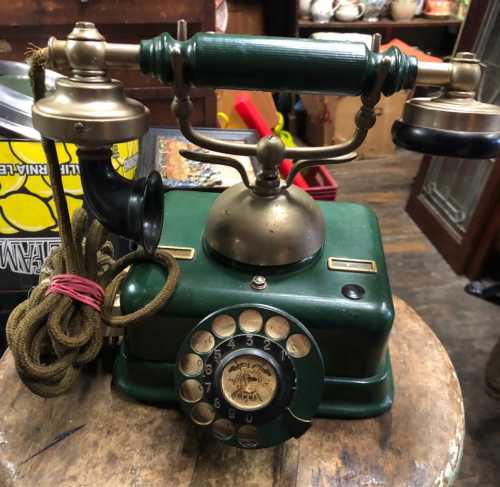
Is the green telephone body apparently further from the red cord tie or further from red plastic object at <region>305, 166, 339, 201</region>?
red plastic object at <region>305, 166, 339, 201</region>

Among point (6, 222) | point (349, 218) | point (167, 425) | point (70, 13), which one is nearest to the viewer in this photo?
point (167, 425)

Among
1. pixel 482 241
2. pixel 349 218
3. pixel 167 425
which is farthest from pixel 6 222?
pixel 482 241

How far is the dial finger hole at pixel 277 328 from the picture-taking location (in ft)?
2.09

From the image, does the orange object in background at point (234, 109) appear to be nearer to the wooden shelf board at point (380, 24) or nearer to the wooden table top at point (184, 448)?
the wooden shelf board at point (380, 24)

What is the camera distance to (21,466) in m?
0.66

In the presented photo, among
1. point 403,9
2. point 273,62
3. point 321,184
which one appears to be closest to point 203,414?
point 273,62

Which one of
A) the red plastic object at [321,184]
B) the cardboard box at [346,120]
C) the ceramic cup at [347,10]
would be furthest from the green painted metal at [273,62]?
the ceramic cup at [347,10]

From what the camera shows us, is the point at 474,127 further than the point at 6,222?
No

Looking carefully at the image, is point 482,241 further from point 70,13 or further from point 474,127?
point 70,13

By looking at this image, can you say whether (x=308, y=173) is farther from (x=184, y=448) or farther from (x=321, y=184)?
(x=184, y=448)

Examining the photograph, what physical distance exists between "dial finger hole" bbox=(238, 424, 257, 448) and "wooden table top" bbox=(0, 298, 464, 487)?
Result: 0.21ft

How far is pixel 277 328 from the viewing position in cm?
65

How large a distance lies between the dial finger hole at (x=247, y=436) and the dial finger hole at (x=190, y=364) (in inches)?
3.7

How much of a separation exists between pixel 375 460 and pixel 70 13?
1334 mm
